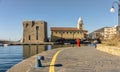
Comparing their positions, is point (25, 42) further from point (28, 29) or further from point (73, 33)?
point (73, 33)

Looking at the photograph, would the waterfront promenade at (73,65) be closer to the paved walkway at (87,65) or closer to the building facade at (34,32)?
the paved walkway at (87,65)

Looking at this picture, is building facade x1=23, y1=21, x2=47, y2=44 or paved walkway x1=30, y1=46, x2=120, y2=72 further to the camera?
building facade x1=23, y1=21, x2=47, y2=44

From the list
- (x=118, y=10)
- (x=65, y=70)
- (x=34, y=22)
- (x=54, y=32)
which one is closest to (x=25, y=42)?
(x=34, y=22)

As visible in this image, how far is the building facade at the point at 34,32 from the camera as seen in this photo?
171 metres

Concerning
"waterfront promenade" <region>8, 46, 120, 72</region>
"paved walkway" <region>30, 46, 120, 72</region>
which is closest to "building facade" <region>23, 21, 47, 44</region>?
"paved walkway" <region>30, 46, 120, 72</region>

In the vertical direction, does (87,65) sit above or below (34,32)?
below

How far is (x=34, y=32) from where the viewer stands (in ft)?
570

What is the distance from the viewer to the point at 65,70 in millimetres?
9891

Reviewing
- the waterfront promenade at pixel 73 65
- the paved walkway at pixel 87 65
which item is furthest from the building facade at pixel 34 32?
the waterfront promenade at pixel 73 65

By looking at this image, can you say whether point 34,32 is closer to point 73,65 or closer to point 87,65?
point 73,65

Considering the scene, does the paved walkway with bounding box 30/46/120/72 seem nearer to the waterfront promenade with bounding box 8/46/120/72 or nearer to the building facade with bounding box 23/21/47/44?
the waterfront promenade with bounding box 8/46/120/72

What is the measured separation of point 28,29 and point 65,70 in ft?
545

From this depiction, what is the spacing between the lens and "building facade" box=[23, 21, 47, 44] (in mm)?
170625

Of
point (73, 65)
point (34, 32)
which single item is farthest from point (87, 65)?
point (34, 32)
